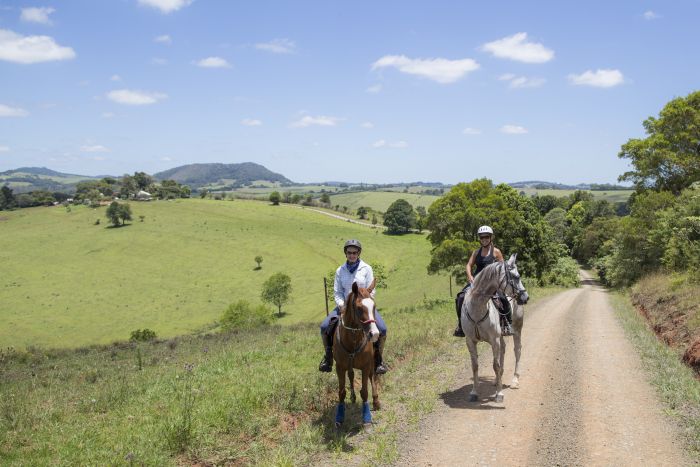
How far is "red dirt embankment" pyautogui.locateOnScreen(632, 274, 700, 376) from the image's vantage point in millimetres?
13780

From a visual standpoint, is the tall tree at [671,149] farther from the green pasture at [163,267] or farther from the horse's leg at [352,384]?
the horse's leg at [352,384]

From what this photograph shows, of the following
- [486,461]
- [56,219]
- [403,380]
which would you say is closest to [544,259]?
[403,380]

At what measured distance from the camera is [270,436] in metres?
8.98

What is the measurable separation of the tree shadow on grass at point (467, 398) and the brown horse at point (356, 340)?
2.30 meters

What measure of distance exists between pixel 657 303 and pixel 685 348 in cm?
955

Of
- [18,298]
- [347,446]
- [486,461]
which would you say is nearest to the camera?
[486,461]

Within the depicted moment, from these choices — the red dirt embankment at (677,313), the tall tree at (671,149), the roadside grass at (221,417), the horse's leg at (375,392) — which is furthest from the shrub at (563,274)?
the horse's leg at (375,392)

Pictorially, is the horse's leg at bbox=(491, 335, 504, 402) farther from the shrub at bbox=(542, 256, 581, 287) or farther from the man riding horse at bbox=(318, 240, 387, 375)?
the shrub at bbox=(542, 256, 581, 287)

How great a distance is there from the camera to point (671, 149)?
123 feet

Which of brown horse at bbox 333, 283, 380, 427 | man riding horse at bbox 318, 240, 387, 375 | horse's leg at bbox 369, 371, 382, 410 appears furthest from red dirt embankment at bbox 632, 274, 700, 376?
brown horse at bbox 333, 283, 380, 427

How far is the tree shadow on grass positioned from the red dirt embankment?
5950 millimetres

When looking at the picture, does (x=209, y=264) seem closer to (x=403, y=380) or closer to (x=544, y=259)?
(x=544, y=259)

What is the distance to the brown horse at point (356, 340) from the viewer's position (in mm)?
8219

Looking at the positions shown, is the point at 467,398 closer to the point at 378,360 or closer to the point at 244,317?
the point at 378,360
